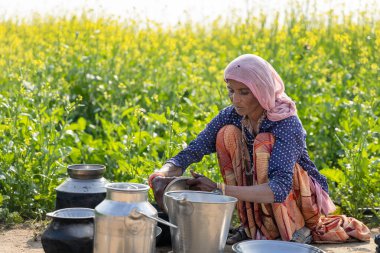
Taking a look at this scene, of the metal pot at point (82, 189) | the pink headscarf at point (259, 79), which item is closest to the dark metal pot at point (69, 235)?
the metal pot at point (82, 189)

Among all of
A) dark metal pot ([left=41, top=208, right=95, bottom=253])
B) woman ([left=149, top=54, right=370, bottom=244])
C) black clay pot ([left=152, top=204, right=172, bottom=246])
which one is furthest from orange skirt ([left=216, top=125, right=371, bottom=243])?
dark metal pot ([left=41, top=208, right=95, bottom=253])

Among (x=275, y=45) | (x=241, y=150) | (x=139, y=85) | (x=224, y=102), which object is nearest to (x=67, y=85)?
(x=139, y=85)

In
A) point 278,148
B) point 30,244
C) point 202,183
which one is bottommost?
point 30,244

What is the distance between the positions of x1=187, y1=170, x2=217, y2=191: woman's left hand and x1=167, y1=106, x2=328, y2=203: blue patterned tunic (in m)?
0.26

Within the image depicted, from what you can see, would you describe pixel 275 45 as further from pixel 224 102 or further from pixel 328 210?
pixel 328 210

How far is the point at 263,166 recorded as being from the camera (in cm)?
400

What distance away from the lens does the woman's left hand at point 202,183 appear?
155 inches

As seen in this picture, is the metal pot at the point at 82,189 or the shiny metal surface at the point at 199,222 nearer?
the shiny metal surface at the point at 199,222

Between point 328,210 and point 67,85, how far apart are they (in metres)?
2.95

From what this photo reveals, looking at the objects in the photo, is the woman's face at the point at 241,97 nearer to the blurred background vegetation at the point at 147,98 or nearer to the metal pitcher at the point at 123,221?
the metal pitcher at the point at 123,221

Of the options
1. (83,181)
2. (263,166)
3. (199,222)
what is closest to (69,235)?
(83,181)

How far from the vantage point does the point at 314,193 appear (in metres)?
4.24

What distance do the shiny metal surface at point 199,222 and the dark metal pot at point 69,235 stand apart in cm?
39

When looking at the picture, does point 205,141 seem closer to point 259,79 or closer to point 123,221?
point 259,79
